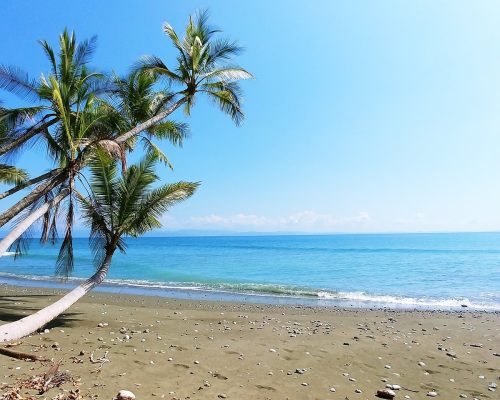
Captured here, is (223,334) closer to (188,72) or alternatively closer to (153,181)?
(153,181)

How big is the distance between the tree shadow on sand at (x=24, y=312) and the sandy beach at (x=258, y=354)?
3 cm

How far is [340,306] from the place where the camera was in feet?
56.4

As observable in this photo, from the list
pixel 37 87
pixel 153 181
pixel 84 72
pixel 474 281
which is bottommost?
pixel 474 281

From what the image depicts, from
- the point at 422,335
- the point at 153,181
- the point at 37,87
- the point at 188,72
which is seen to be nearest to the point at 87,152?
the point at 153,181

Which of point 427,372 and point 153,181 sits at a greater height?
point 153,181

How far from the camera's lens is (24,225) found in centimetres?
849

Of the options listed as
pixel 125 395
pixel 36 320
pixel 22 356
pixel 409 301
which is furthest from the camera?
pixel 409 301

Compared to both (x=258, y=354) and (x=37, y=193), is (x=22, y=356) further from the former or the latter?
(x=258, y=354)

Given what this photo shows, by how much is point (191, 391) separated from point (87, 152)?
6.32 metres

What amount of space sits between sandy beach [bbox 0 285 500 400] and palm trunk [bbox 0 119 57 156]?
468 cm

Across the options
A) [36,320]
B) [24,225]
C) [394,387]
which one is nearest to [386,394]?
[394,387]

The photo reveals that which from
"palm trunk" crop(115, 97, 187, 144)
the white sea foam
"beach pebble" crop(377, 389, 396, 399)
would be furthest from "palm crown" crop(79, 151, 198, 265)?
the white sea foam

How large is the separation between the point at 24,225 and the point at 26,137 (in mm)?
3844

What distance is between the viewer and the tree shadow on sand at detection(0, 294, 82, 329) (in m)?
10.1
